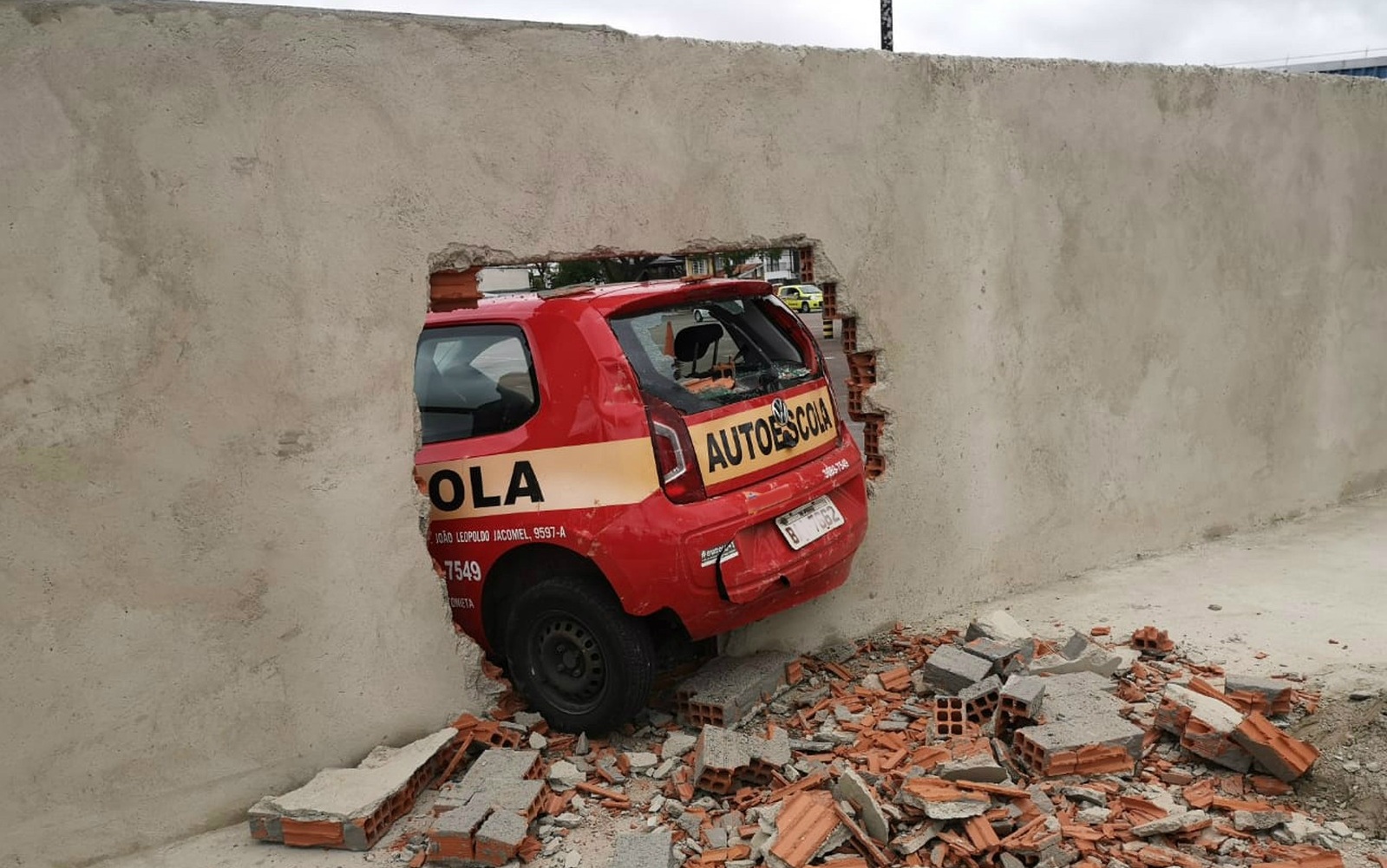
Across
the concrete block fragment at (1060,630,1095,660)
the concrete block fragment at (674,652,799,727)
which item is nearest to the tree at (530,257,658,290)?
the concrete block fragment at (674,652,799,727)

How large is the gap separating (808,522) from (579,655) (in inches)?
44.5

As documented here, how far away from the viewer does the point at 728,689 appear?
450cm

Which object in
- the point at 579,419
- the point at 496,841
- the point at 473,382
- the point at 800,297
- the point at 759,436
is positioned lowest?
the point at 496,841

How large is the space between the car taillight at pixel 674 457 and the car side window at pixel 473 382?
566 mm

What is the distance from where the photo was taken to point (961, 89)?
543 centimetres

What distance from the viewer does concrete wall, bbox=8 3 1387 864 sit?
3.45 metres

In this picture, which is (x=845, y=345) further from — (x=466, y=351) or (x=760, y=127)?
(x=466, y=351)

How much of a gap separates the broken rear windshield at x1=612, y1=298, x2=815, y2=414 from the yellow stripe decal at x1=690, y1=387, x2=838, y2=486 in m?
0.09

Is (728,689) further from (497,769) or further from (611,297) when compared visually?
(611,297)

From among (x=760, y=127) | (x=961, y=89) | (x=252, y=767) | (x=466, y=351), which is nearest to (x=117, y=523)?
(x=252, y=767)

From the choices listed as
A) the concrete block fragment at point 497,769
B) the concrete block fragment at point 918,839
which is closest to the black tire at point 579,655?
the concrete block fragment at point 497,769

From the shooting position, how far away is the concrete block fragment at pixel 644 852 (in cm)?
331

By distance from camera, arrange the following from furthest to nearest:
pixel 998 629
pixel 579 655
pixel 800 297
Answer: pixel 800 297 < pixel 998 629 < pixel 579 655

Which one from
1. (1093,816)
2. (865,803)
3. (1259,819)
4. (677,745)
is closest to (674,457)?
Answer: (677,745)
